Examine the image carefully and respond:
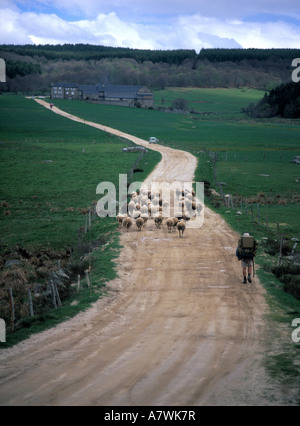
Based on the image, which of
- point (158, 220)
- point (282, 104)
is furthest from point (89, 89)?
point (158, 220)

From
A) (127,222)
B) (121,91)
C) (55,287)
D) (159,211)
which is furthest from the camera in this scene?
(121,91)

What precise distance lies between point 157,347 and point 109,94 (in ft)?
546

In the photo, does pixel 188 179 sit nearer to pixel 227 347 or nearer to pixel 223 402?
pixel 227 347

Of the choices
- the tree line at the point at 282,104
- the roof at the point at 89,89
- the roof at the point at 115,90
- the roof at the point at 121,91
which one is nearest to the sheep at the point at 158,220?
the tree line at the point at 282,104

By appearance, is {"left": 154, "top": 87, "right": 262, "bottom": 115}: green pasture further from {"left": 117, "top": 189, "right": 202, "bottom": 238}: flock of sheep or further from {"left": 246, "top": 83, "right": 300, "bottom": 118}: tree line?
{"left": 117, "top": 189, "right": 202, "bottom": 238}: flock of sheep

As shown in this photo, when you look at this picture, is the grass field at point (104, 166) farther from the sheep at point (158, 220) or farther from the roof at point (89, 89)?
Answer: the roof at point (89, 89)

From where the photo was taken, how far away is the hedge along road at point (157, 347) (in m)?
10.6

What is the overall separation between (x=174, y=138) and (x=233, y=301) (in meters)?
79.9

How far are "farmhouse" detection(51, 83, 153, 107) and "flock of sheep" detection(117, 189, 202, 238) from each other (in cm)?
13309

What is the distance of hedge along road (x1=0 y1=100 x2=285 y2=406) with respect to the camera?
10.6 meters

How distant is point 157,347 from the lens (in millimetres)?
13336

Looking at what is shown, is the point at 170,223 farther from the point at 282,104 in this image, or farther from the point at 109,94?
the point at 109,94

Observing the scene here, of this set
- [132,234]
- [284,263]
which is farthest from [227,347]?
[132,234]
